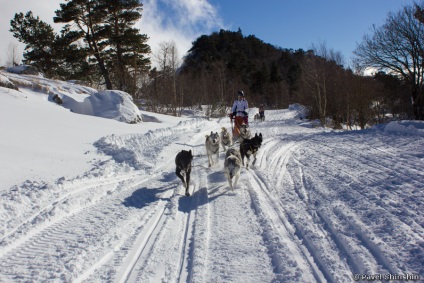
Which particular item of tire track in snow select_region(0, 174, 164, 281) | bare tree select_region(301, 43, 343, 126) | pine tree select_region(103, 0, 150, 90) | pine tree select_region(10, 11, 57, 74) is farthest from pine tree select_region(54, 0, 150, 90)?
tire track in snow select_region(0, 174, 164, 281)

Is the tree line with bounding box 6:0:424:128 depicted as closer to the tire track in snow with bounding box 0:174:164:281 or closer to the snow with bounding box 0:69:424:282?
the snow with bounding box 0:69:424:282

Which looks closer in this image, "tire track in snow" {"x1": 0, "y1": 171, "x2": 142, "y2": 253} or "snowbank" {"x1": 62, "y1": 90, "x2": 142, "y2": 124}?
"tire track in snow" {"x1": 0, "y1": 171, "x2": 142, "y2": 253}

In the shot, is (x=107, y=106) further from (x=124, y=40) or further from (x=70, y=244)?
(x=70, y=244)

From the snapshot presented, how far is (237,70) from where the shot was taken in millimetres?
55438

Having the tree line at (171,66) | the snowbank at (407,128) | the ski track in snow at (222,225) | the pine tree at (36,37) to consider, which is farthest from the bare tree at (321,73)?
the pine tree at (36,37)

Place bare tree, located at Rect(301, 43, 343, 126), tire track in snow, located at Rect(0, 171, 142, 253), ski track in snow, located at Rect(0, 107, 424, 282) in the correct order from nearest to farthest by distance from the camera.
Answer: ski track in snow, located at Rect(0, 107, 424, 282)
tire track in snow, located at Rect(0, 171, 142, 253)
bare tree, located at Rect(301, 43, 343, 126)

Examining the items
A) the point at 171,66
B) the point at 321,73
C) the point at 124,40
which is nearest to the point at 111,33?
the point at 124,40

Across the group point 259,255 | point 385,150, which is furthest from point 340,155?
point 259,255

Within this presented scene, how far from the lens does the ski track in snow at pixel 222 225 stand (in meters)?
3.26

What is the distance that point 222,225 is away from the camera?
4.46m

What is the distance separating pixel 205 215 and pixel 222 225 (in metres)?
0.50

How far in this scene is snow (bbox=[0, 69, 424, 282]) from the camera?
3293 mm

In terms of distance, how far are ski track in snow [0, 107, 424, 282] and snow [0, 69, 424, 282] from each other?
2 centimetres

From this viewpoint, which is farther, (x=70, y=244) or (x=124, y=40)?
(x=124, y=40)
